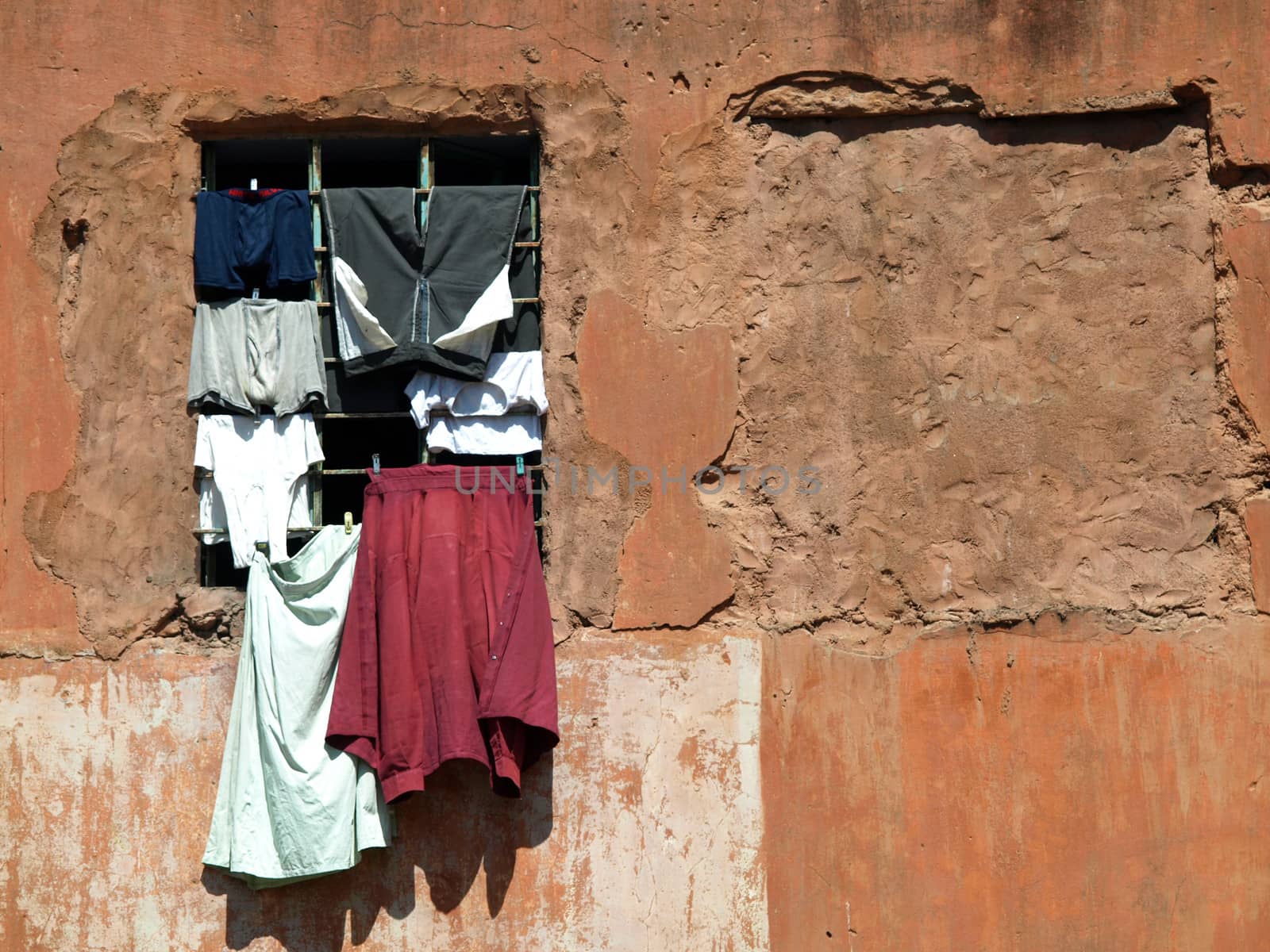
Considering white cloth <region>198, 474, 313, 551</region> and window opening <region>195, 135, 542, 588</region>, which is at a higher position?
window opening <region>195, 135, 542, 588</region>

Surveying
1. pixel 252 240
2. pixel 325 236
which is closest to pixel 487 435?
pixel 325 236

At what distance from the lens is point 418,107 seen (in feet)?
15.9

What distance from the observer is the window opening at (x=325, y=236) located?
4875mm

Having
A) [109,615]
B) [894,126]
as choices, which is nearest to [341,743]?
[109,615]

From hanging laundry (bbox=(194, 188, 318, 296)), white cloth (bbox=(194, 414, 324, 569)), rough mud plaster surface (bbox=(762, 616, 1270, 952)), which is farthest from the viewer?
hanging laundry (bbox=(194, 188, 318, 296))

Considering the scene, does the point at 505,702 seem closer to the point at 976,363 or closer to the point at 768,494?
the point at 768,494

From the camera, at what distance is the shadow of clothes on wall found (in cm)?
455

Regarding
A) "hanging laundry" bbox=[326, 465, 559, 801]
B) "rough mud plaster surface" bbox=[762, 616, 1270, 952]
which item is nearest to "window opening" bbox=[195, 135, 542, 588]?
"hanging laundry" bbox=[326, 465, 559, 801]

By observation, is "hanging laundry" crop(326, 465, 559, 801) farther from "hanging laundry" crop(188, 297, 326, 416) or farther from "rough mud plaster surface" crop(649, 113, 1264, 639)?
"rough mud plaster surface" crop(649, 113, 1264, 639)

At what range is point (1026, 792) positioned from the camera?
458 cm

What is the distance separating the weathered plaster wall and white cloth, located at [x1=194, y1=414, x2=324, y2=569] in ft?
0.59

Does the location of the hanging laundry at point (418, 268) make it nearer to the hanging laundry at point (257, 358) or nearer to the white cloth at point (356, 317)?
the white cloth at point (356, 317)

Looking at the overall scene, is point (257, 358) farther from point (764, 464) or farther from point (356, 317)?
point (764, 464)

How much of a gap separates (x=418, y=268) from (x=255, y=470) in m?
1.00
